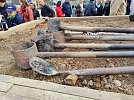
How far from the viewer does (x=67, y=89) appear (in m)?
2.26

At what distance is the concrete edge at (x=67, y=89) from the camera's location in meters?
2.08

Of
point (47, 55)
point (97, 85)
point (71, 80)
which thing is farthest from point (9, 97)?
point (97, 85)

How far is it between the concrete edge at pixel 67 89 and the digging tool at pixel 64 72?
8.2 inches

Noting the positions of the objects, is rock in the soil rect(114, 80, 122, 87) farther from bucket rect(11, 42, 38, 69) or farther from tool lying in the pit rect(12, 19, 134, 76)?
bucket rect(11, 42, 38, 69)

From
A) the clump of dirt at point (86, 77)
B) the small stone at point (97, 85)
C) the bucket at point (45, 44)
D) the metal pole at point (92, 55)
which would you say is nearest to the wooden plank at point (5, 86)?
the clump of dirt at point (86, 77)

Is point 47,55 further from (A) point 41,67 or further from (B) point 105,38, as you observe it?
(B) point 105,38

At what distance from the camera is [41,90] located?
7.51 ft

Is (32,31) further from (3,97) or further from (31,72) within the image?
(3,97)

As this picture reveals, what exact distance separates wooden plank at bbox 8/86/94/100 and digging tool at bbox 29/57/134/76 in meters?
0.35

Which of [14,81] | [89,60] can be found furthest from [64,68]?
[14,81]

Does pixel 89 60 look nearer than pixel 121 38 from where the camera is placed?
Yes

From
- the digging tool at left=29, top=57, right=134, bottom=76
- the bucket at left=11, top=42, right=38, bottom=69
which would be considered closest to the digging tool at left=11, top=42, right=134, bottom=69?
the bucket at left=11, top=42, right=38, bottom=69

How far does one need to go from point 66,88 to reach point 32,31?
3.28 meters

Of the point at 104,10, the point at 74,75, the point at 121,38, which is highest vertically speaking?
the point at 104,10
